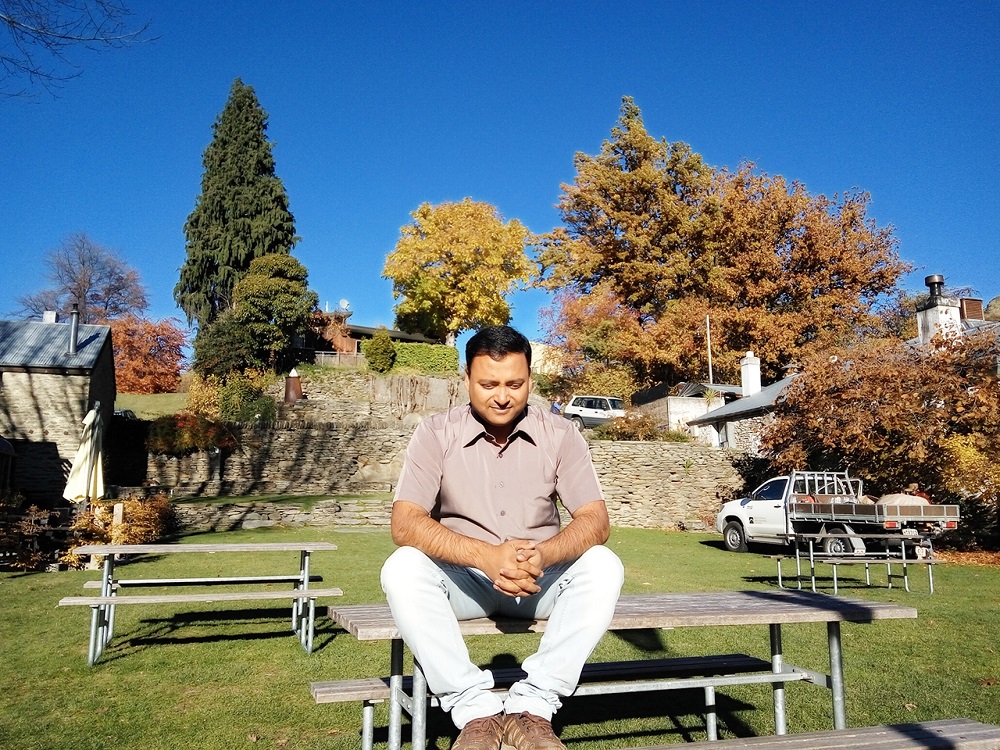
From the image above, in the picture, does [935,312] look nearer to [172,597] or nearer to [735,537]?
[735,537]

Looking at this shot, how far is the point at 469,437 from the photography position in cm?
288

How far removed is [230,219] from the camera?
3809 centimetres

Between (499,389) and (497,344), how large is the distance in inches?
7.5

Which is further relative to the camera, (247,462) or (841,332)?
(841,332)

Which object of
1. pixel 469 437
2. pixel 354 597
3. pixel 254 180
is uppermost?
pixel 254 180

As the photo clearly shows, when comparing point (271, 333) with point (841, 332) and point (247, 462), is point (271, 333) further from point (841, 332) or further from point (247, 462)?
point (841, 332)

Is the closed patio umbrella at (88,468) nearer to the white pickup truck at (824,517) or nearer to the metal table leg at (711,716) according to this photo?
the metal table leg at (711,716)

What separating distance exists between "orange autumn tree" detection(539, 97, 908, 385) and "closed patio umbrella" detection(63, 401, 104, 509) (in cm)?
2393

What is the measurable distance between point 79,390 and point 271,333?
1313 cm

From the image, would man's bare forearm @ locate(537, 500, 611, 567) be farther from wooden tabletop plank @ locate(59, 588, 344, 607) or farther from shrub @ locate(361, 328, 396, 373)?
shrub @ locate(361, 328, 396, 373)

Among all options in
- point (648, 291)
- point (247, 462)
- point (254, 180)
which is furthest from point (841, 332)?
point (254, 180)

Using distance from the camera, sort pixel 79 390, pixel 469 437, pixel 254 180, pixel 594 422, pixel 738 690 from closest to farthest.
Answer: pixel 469 437 → pixel 738 690 → pixel 79 390 → pixel 594 422 → pixel 254 180

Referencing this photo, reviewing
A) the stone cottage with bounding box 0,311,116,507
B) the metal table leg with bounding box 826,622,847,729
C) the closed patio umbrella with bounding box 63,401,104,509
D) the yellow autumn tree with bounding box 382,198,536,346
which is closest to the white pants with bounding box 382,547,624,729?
the metal table leg with bounding box 826,622,847,729

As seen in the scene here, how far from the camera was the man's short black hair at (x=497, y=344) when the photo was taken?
9.46 feet
